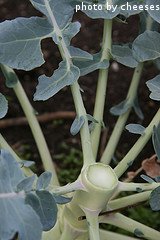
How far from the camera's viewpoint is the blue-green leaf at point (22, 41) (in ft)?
2.50

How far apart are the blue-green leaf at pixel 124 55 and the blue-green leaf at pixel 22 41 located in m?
0.11

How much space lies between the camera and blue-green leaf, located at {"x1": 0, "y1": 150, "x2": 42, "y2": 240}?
599 mm

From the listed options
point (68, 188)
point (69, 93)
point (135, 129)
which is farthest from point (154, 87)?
point (69, 93)

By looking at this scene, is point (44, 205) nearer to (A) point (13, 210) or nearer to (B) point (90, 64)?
(A) point (13, 210)

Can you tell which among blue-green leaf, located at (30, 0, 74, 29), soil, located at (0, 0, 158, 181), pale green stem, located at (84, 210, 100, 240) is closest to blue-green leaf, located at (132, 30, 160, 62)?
blue-green leaf, located at (30, 0, 74, 29)

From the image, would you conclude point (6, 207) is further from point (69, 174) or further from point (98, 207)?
point (69, 174)

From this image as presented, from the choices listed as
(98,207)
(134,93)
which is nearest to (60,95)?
(134,93)

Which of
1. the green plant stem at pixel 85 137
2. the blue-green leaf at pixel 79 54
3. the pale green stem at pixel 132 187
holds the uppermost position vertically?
the blue-green leaf at pixel 79 54

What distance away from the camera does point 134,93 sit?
951mm

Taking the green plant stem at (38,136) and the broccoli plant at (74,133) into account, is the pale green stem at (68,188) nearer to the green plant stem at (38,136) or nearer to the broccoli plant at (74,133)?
the broccoli plant at (74,133)

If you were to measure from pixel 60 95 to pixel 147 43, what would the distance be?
1.87 feet

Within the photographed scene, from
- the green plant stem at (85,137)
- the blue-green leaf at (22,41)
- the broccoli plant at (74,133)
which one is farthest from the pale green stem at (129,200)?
the blue-green leaf at (22,41)

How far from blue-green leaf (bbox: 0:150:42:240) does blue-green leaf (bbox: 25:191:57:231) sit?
0.9 inches

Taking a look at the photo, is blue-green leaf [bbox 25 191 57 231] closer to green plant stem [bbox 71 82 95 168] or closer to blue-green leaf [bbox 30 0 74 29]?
green plant stem [bbox 71 82 95 168]
